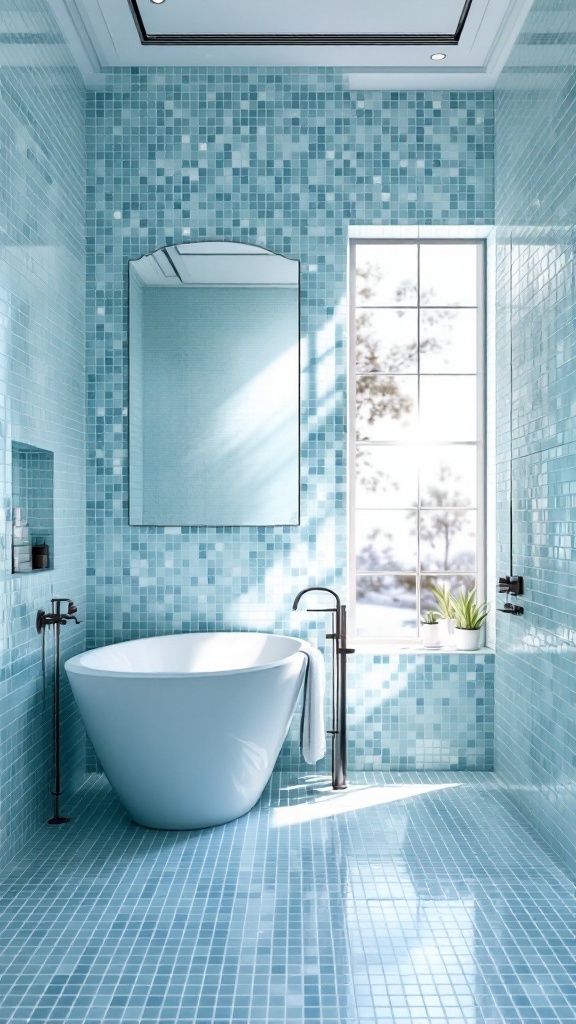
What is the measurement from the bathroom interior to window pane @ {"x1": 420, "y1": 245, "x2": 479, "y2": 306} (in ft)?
9.84

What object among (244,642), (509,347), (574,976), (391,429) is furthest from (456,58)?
(391,429)

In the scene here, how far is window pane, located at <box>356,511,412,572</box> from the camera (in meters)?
8.52

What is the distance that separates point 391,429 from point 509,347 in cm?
386

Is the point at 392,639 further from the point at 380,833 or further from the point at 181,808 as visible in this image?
the point at 181,808

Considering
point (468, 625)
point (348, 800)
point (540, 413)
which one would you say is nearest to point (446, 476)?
point (468, 625)

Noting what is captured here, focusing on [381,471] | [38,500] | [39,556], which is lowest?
[39,556]

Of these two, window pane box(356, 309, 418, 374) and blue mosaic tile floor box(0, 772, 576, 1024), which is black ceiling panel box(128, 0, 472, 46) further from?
window pane box(356, 309, 418, 374)

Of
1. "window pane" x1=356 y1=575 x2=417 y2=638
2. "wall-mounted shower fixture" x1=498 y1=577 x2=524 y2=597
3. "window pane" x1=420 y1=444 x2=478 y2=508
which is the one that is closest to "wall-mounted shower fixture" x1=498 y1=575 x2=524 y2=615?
"wall-mounted shower fixture" x1=498 y1=577 x2=524 y2=597

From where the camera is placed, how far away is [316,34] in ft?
11.5

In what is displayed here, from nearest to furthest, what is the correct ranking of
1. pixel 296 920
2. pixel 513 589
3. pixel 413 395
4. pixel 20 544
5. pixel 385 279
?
pixel 296 920, pixel 20 544, pixel 513 589, pixel 385 279, pixel 413 395

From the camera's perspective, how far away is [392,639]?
13.1 feet

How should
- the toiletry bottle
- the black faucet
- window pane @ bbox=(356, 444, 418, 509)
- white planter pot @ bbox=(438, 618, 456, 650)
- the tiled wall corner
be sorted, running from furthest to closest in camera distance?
window pane @ bbox=(356, 444, 418, 509)
white planter pot @ bbox=(438, 618, 456, 650)
the tiled wall corner
the black faucet
the toiletry bottle

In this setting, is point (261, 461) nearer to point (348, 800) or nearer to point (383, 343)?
point (348, 800)

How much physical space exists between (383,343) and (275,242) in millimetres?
3826
